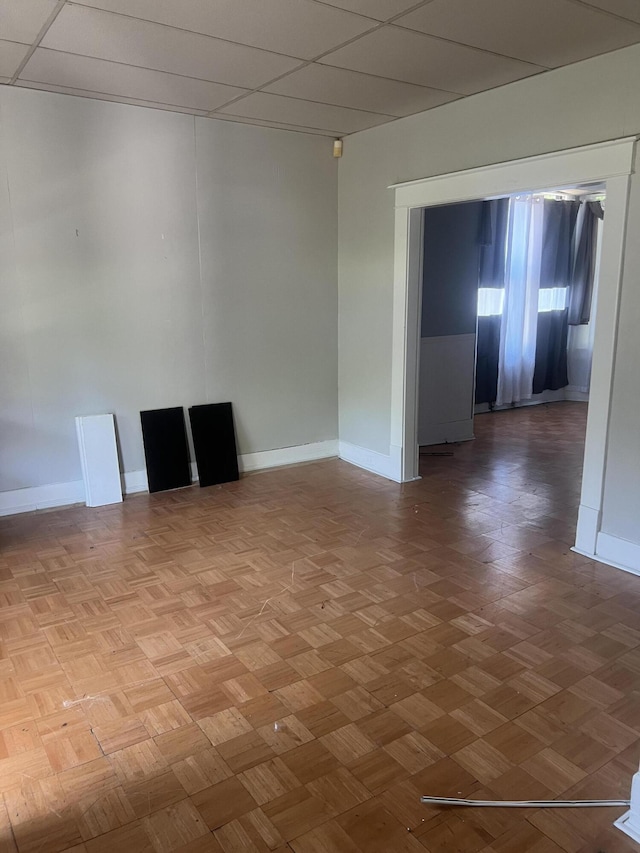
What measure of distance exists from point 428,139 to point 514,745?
11.6 ft

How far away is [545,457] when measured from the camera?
5504mm

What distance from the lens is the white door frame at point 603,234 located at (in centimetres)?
308

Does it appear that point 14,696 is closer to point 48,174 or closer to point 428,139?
point 48,174

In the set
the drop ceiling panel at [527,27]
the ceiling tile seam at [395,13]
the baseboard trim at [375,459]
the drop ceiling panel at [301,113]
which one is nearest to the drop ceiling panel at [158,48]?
the drop ceiling panel at [301,113]

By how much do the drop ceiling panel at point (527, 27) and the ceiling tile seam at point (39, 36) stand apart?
4.60 ft

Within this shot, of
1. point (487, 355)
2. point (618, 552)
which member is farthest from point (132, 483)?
point (487, 355)

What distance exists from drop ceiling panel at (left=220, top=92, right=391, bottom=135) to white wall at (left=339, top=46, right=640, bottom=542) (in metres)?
0.21

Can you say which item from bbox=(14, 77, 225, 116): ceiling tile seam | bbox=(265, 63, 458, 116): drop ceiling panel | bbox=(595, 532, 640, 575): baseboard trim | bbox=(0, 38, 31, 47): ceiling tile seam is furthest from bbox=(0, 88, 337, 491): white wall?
bbox=(595, 532, 640, 575): baseboard trim

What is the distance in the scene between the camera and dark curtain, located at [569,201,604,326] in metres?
7.83

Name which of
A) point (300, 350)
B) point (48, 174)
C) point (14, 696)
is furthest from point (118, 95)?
point (14, 696)

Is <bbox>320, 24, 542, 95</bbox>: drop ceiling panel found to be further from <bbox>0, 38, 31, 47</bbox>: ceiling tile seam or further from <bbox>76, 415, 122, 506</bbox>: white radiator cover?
<bbox>76, 415, 122, 506</bbox>: white radiator cover

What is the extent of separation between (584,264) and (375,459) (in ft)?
15.3

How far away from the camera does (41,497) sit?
4.18m

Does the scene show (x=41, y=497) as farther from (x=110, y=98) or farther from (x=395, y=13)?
(x=395, y=13)
